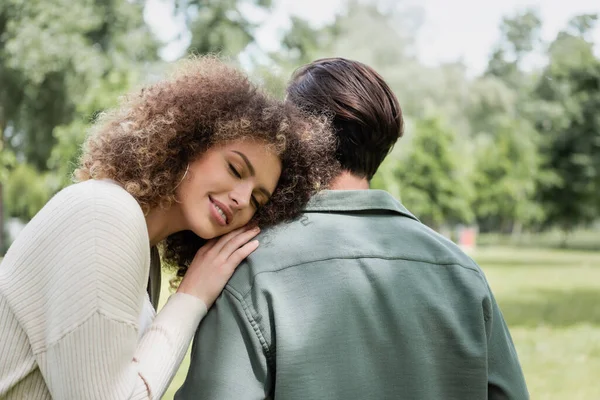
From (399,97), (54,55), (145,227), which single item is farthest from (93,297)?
(399,97)

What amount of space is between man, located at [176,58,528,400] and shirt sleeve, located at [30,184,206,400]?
0.21 meters

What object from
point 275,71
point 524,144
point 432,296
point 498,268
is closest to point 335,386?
point 432,296

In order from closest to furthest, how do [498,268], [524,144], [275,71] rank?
[275,71], [498,268], [524,144]

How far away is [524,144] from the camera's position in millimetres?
37250

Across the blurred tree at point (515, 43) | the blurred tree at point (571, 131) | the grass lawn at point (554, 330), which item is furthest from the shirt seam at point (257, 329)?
the blurred tree at point (515, 43)

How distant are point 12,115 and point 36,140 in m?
1.05

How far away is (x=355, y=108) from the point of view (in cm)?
194

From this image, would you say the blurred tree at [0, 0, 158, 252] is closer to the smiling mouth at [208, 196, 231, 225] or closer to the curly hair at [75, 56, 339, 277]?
the curly hair at [75, 56, 339, 277]

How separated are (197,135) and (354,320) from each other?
640mm

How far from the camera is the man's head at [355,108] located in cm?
193

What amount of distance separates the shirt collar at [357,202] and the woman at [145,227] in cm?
6

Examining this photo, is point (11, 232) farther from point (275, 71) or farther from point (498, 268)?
point (275, 71)

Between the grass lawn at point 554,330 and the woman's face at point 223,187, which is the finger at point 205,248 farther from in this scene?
the grass lawn at point 554,330

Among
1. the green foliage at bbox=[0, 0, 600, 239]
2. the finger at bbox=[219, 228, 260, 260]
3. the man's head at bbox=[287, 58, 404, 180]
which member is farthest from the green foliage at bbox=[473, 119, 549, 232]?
the finger at bbox=[219, 228, 260, 260]
